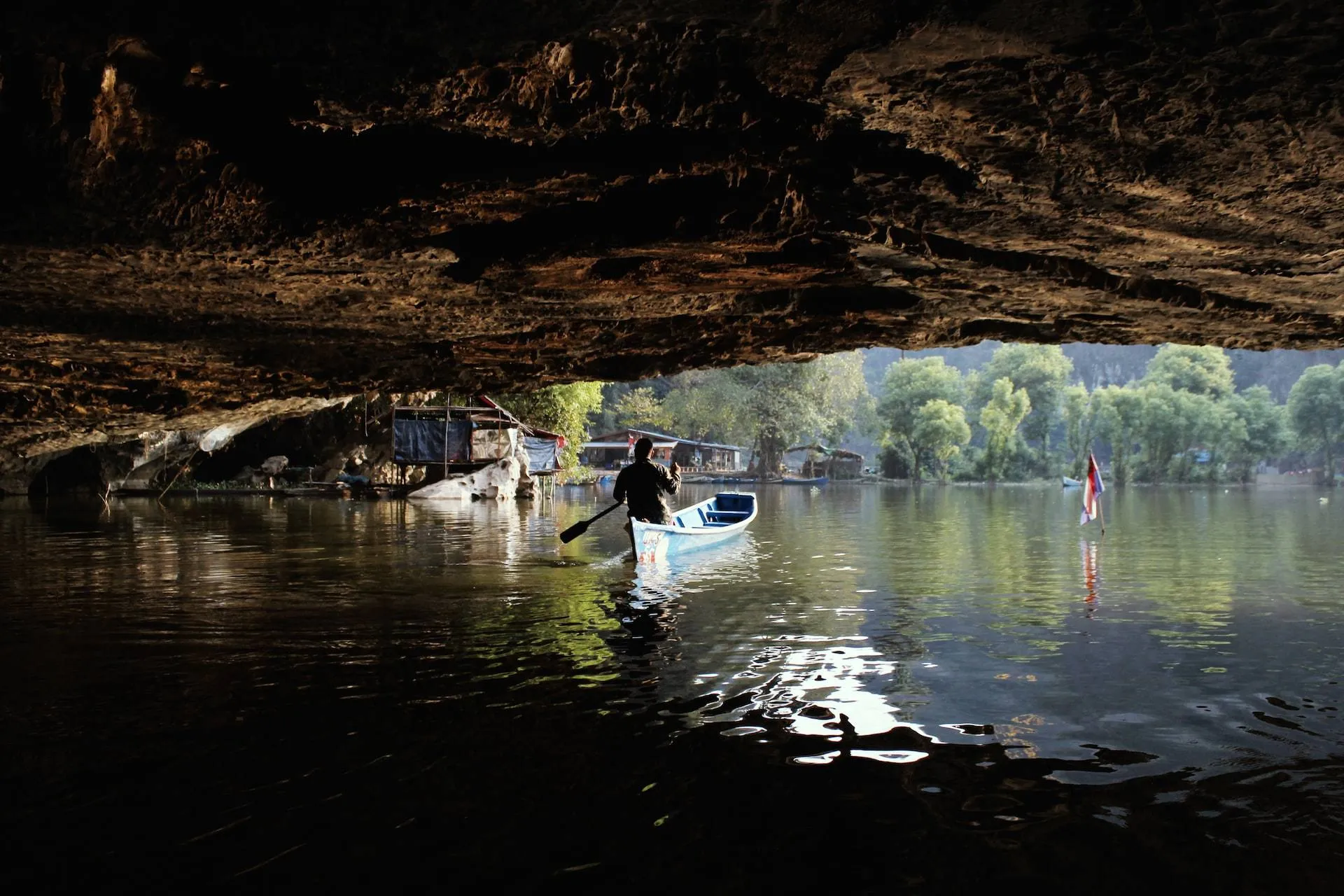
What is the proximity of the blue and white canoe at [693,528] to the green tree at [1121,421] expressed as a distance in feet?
207

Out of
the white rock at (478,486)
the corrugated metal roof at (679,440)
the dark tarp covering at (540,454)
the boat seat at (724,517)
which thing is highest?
the corrugated metal roof at (679,440)

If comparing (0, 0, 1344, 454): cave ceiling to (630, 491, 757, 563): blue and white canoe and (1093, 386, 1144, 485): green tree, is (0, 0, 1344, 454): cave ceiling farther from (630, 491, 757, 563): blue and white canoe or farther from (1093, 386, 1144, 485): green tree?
(1093, 386, 1144, 485): green tree

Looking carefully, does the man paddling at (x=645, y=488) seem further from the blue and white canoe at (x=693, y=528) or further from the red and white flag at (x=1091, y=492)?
the red and white flag at (x=1091, y=492)

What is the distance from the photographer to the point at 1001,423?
77.8 meters

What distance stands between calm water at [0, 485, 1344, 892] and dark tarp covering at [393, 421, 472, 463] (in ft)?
74.1

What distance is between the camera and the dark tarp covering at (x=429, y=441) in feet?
118

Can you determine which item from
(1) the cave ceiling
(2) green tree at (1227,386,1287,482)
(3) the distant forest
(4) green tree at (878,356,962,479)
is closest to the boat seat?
(1) the cave ceiling

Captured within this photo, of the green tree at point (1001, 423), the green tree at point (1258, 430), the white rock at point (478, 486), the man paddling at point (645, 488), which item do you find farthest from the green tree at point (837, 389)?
the man paddling at point (645, 488)

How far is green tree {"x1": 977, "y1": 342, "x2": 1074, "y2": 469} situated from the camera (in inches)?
3556

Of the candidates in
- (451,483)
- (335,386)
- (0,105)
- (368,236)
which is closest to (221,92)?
(0,105)

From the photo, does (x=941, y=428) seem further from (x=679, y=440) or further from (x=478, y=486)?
(x=478, y=486)

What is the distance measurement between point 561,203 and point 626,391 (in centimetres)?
7297

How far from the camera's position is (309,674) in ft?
24.6

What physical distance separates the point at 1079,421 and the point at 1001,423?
8.01 m
